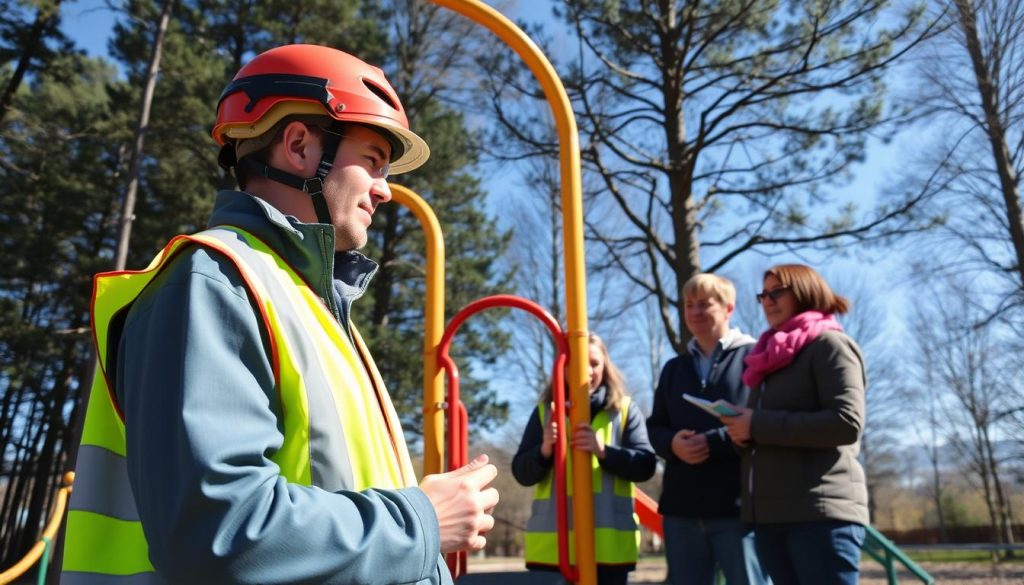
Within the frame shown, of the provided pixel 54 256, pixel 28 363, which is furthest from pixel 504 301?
pixel 54 256

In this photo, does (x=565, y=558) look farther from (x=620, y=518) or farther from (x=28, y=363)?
(x=28, y=363)

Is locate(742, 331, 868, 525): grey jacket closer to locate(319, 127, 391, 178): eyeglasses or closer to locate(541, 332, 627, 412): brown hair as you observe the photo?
locate(541, 332, 627, 412): brown hair

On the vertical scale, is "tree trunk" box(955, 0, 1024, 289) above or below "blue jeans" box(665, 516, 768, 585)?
above

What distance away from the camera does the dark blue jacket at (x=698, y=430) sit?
148 inches

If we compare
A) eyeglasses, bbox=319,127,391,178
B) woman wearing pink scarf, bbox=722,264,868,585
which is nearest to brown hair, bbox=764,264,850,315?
woman wearing pink scarf, bbox=722,264,868,585

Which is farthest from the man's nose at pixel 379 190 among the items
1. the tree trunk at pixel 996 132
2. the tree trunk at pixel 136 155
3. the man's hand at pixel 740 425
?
the tree trunk at pixel 136 155

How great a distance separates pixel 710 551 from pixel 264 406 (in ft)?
10.2

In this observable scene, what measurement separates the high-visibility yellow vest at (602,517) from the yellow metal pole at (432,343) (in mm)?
790

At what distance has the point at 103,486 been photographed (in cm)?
130

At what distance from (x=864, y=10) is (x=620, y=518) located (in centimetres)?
652

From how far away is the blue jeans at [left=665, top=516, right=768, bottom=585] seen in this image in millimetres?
3637

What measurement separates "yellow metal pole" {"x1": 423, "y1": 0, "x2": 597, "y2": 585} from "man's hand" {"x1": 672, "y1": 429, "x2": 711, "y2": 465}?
0.45 metres

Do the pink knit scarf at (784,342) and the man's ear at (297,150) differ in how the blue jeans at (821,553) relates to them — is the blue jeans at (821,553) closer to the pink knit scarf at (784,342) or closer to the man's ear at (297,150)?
the pink knit scarf at (784,342)

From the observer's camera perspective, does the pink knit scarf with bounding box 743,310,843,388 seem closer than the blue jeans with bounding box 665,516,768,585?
Yes
